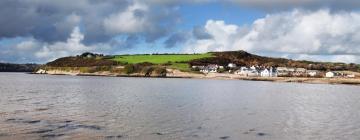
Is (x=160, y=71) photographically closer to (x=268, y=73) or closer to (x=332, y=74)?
(x=268, y=73)

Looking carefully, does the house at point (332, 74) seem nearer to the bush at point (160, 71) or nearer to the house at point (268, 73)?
the house at point (268, 73)

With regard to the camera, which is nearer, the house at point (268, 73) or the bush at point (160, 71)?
the bush at point (160, 71)

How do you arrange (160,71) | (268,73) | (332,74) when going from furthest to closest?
1. (268,73)
2. (160,71)
3. (332,74)

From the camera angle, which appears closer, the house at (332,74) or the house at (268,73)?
the house at (332,74)

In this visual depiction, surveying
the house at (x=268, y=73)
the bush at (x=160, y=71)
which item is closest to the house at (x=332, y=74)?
the house at (x=268, y=73)

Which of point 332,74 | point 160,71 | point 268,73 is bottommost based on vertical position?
point 332,74

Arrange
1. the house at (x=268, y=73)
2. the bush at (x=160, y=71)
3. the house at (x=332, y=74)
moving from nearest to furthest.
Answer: the house at (x=332, y=74)
the bush at (x=160, y=71)
the house at (x=268, y=73)

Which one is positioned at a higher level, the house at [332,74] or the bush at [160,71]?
the bush at [160,71]

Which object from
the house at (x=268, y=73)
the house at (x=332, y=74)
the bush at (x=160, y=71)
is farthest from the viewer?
the house at (x=268, y=73)

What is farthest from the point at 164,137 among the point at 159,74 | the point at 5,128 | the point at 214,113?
the point at 159,74

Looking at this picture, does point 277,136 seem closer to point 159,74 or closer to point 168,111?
point 168,111

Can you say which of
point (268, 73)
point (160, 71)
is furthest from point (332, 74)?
point (160, 71)

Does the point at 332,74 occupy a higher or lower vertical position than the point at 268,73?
lower

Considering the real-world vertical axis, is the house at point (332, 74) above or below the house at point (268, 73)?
below
